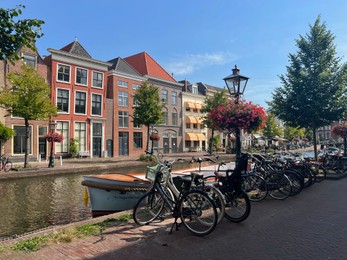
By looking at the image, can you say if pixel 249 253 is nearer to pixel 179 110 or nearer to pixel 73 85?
pixel 73 85

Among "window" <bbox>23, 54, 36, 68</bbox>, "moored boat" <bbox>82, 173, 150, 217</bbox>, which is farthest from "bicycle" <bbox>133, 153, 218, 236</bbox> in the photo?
"window" <bbox>23, 54, 36, 68</bbox>

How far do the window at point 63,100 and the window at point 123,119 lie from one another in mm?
6941

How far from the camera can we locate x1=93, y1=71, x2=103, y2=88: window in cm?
3067

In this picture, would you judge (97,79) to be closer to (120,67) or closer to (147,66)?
(120,67)

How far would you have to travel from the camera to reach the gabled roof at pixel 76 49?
29.0 meters

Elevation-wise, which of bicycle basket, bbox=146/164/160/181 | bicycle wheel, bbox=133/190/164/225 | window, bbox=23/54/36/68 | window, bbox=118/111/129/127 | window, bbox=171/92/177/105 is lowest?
bicycle wheel, bbox=133/190/164/225

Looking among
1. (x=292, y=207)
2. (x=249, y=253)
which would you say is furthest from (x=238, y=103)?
(x=249, y=253)

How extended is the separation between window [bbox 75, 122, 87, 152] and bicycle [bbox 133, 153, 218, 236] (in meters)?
24.9

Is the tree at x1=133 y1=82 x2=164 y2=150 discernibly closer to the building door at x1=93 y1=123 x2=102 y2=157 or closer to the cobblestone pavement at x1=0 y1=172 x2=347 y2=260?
the building door at x1=93 y1=123 x2=102 y2=157

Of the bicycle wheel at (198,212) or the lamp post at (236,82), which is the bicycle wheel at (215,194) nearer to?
the bicycle wheel at (198,212)

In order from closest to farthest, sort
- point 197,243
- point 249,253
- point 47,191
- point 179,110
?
point 249,253, point 197,243, point 47,191, point 179,110

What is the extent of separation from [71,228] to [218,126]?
560cm

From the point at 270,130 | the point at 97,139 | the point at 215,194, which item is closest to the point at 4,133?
the point at 97,139

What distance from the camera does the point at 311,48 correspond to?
1294 cm
